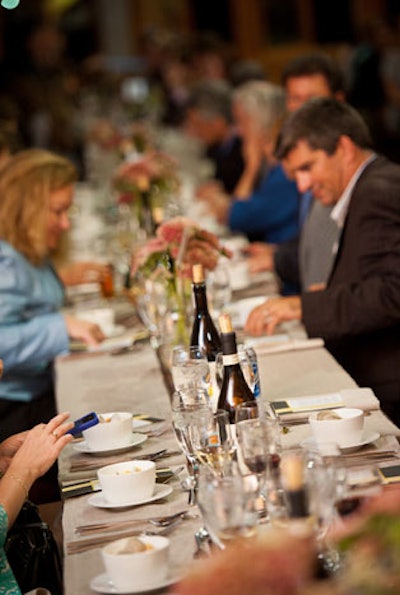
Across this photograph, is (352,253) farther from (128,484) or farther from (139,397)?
(128,484)

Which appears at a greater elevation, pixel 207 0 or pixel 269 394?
pixel 207 0

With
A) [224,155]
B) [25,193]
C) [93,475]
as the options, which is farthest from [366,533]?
[224,155]

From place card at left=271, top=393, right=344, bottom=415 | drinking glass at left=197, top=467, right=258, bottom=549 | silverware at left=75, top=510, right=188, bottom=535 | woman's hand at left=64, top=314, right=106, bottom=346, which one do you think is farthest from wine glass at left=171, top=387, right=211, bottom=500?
woman's hand at left=64, top=314, right=106, bottom=346

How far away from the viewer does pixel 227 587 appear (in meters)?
1.38

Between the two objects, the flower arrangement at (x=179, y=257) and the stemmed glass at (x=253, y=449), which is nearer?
→ the stemmed glass at (x=253, y=449)

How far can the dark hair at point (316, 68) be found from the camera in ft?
19.5

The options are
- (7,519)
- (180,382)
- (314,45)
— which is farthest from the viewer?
(314,45)

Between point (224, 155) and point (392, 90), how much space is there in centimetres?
266

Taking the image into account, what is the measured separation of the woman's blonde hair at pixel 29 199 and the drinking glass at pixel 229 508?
9.70ft

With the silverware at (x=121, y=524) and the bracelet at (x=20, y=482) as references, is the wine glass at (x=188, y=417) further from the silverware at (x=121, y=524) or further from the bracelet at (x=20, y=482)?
the bracelet at (x=20, y=482)

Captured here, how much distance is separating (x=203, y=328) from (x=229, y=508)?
5.01 ft

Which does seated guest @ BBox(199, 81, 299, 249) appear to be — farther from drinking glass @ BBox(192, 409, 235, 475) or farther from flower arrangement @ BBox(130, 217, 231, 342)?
drinking glass @ BBox(192, 409, 235, 475)

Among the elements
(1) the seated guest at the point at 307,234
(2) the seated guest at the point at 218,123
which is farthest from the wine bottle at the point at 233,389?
(2) the seated guest at the point at 218,123

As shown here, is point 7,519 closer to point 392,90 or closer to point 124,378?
point 124,378
